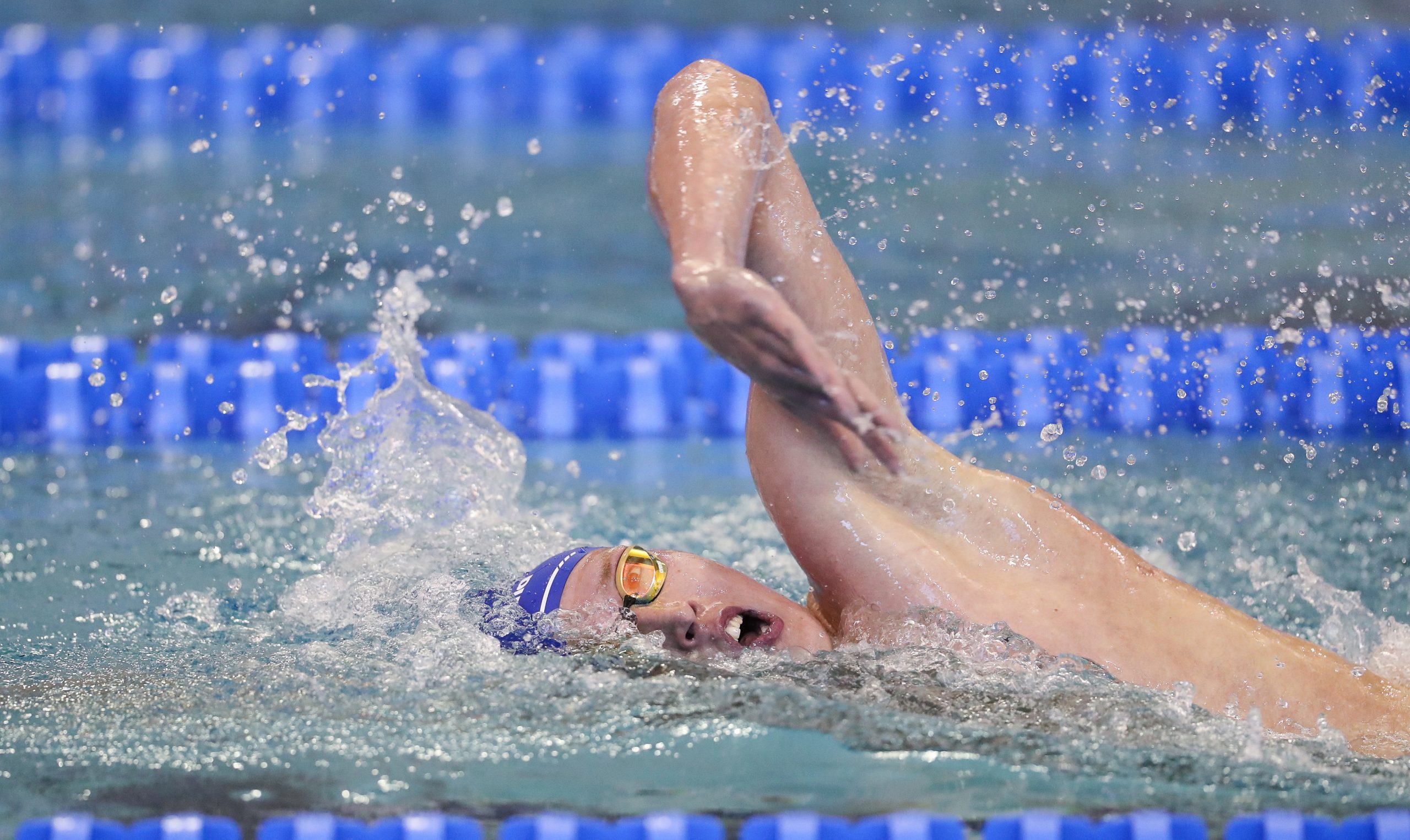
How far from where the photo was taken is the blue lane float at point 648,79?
499 centimetres

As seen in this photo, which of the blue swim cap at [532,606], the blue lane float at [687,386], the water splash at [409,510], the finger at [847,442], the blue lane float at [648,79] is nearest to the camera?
the finger at [847,442]

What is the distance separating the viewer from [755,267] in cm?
163

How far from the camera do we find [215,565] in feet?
8.45

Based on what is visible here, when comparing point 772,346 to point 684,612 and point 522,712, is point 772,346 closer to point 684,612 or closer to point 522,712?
point 684,612

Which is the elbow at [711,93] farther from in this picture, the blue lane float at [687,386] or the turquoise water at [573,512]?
the blue lane float at [687,386]

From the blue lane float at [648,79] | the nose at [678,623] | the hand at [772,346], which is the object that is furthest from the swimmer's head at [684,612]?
the blue lane float at [648,79]

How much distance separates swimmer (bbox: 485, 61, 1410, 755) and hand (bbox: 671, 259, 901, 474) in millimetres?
150

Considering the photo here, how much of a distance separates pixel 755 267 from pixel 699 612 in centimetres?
43

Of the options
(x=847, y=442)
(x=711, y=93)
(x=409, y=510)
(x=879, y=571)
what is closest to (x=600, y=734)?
(x=879, y=571)

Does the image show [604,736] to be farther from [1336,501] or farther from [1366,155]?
[1366,155]

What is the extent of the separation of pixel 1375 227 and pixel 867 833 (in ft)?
12.0

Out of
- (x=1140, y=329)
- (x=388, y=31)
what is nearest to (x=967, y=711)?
(x=1140, y=329)

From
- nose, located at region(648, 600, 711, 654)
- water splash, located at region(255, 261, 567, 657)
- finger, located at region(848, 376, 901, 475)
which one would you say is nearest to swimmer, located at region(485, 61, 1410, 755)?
nose, located at region(648, 600, 711, 654)

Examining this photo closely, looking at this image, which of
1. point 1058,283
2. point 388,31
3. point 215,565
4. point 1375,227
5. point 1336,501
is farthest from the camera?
point 388,31
